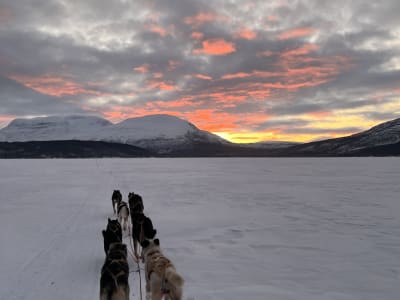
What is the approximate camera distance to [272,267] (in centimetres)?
673

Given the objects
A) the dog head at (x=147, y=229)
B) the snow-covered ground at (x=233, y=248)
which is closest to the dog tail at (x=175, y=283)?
the snow-covered ground at (x=233, y=248)

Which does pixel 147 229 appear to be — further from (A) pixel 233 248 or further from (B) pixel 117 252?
(A) pixel 233 248

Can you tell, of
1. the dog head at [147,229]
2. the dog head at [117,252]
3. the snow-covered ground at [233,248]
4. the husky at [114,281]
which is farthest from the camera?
the dog head at [147,229]

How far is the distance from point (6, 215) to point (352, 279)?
40.0 ft

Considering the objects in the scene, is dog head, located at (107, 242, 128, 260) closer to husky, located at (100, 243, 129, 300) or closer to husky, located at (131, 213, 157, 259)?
husky, located at (100, 243, 129, 300)

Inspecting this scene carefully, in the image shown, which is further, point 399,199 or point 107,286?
point 399,199

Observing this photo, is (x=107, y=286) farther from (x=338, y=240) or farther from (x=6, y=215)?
(x=6, y=215)

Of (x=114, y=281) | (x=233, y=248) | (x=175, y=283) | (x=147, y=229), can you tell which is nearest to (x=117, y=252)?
(x=114, y=281)

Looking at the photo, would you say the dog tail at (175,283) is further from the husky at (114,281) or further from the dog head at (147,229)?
the dog head at (147,229)

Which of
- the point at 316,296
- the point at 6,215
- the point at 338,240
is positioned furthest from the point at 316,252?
the point at 6,215

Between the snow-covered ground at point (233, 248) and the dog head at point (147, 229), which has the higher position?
the dog head at point (147, 229)

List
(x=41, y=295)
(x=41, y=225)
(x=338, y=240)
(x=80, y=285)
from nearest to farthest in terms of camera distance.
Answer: (x=41, y=295) < (x=80, y=285) < (x=338, y=240) < (x=41, y=225)

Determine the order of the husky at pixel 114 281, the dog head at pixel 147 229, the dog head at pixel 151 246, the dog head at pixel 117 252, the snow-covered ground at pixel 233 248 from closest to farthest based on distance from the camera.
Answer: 1. the husky at pixel 114 281
2. the dog head at pixel 117 252
3. the snow-covered ground at pixel 233 248
4. the dog head at pixel 151 246
5. the dog head at pixel 147 229

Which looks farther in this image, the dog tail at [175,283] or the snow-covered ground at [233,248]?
the snow-covered ground at [233,248]
